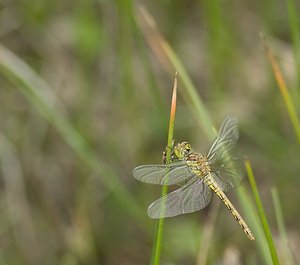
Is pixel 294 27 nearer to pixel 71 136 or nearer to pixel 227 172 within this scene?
pixel 227 172

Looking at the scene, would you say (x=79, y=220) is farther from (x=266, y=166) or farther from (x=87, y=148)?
(x=266, y=166)

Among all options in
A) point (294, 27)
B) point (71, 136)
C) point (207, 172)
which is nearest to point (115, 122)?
point (71, 136)

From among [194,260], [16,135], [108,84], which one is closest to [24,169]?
[16,135]

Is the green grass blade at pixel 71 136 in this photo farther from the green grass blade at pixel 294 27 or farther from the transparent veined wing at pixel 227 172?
the green grass blade at pixel 294 27

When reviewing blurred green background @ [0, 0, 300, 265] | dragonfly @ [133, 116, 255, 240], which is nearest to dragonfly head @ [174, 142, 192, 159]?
dragonfly @ [133, 116, 255, 240]

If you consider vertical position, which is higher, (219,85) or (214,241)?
(219,85)

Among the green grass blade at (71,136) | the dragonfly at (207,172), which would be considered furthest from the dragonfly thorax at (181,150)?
the green grass blade at (71,136)

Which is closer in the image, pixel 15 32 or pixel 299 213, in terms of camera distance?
pixel 299 213
